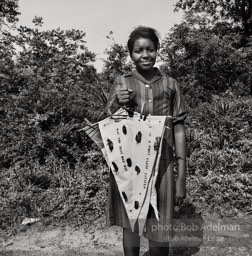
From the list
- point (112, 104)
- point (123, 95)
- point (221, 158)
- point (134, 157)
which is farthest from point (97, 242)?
point (221, 158)

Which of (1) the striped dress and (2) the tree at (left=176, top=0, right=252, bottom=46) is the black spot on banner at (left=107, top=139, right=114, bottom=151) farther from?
(2) the tree at (left=176, top=0, right=252, bottom=46)

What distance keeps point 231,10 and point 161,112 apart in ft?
42.1

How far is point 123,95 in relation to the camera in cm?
182

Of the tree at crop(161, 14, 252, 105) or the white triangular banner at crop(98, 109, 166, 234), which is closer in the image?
the white triangular banner at crop(98, 109, 166, 234)

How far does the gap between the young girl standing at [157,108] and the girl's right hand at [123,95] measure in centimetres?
1

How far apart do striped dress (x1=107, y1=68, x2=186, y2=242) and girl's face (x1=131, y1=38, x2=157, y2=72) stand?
0.08 metres

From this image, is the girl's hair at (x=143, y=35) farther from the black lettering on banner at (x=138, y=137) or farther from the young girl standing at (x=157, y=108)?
the black lettering on banner at (x=138, y=137)

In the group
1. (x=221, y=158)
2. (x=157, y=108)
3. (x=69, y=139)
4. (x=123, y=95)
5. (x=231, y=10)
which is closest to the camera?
(x=123, y=95)

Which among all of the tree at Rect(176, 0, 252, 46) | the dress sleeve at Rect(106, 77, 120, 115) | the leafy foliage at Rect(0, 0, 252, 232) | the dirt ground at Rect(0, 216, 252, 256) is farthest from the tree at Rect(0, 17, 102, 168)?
the tree at Rect(176, 0, 252, 46)

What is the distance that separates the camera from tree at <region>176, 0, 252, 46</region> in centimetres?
1262

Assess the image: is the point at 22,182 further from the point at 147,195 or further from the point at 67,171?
the point at 147,195

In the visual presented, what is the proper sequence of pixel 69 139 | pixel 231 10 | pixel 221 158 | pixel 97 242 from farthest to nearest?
pixel 231 10 < pixel 69 139 < pixel 221 158 < pixel 97 242

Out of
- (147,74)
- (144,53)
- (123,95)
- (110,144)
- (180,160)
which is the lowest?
(180,160)

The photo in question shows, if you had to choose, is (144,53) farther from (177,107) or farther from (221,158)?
(221,158)
